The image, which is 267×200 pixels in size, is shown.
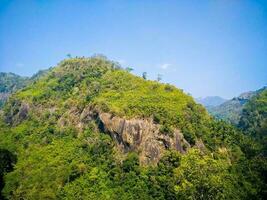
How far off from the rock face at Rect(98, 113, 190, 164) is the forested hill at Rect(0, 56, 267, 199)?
18cm

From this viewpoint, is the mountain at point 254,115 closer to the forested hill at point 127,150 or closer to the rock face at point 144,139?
the forested hill at point 127,150

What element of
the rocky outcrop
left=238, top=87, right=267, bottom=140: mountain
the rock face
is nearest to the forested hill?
the rock face

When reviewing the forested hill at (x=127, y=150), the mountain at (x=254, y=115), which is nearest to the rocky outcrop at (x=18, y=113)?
the forested hill at (x=127, y=150)

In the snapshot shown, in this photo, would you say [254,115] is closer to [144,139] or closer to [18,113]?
[144,139]

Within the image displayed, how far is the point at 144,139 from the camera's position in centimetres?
6006

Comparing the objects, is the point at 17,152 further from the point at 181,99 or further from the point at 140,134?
the point at 181,99

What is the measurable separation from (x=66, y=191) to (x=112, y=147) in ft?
38.2

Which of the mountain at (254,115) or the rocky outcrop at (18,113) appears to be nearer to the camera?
the rocky outcrop at (18,113)

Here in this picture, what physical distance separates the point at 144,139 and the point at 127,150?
370 centimetres

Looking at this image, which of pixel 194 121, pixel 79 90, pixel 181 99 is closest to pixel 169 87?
pixel 181 99

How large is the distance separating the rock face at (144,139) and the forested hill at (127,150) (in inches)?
7.1

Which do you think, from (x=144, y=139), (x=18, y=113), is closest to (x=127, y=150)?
(x=144, y=139)

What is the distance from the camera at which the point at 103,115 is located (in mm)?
66750

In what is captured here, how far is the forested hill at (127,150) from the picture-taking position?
176 ft
